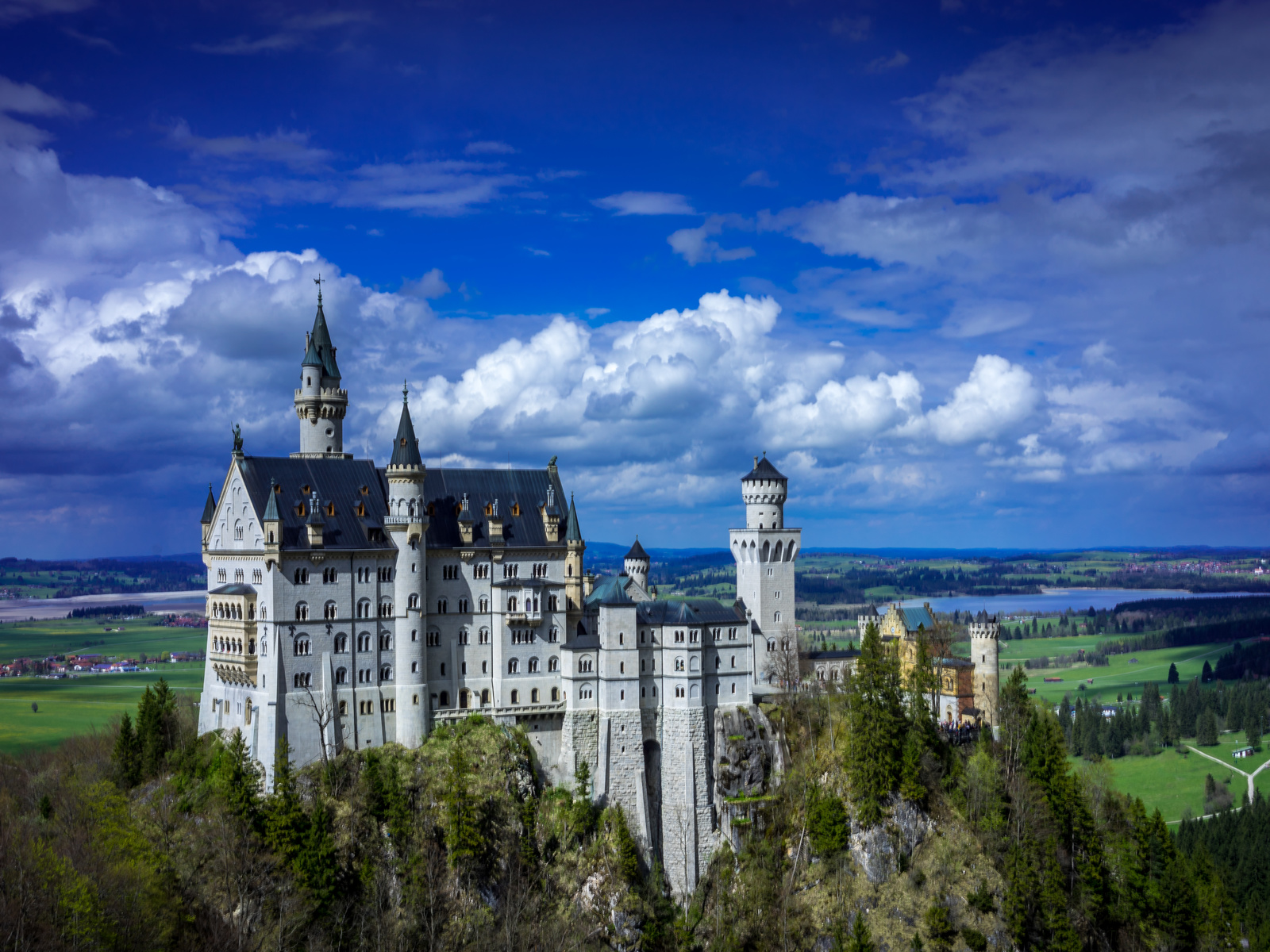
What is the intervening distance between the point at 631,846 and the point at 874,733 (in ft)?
68.8

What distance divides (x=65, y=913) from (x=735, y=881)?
1889 inches

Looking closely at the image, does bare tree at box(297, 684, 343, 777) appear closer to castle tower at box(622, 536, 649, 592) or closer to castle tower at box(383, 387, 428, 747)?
castle tower at box(383, 387, 428, 747)

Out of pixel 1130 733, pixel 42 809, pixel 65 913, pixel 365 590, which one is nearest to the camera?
pixel 65 913

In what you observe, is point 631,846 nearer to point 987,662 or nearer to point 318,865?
point 318,865

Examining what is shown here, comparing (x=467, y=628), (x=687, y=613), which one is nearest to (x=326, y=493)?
(x=467, y=628)

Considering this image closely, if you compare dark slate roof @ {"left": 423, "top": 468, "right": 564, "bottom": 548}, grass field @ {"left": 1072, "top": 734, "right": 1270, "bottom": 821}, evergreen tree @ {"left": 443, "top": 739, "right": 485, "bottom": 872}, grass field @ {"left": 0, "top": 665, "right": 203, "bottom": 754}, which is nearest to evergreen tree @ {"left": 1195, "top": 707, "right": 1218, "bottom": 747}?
grass field @ {"left": 1072, "top": 734, "right": 1270, "bottom": 821}

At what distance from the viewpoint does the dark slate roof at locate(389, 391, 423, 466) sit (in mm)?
85000

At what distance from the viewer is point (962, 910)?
82.1 m

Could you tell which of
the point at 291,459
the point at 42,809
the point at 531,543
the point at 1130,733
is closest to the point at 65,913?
the point at 42,809

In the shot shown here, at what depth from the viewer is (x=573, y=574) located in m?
93.1

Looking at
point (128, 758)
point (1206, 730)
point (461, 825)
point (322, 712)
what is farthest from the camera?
point (1206, 730)

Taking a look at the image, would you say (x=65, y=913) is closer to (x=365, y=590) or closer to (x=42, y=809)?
(x=42, y=809)

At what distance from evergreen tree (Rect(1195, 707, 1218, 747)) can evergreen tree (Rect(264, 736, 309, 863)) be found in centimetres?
14853

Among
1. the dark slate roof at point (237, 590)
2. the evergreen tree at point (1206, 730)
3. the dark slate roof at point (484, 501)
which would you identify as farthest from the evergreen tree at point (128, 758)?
the evergreen tree at point (1206, 730)
